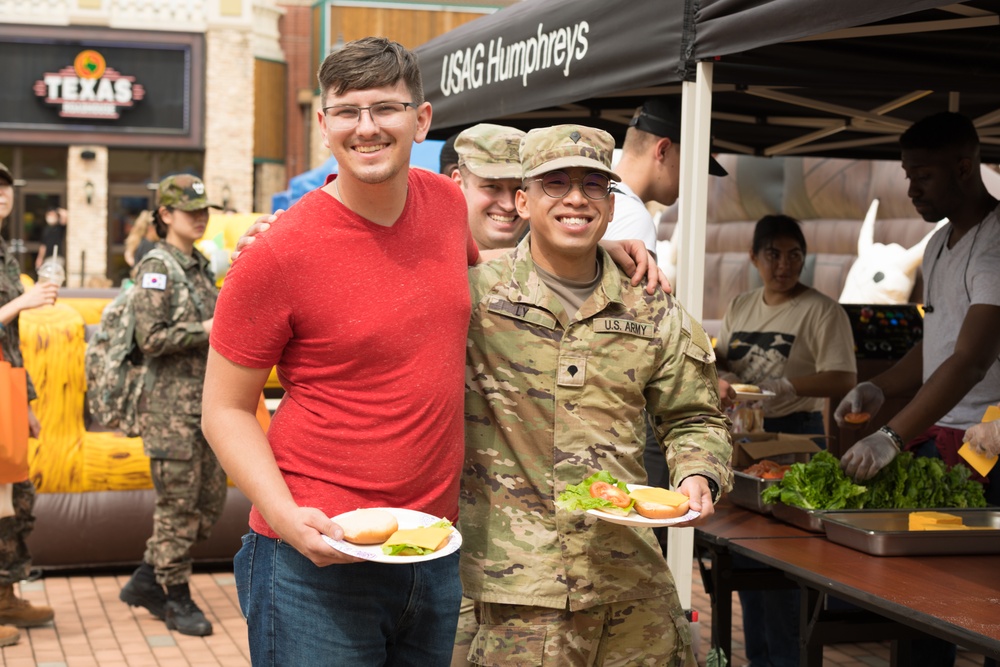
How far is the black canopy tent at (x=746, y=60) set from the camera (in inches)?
153

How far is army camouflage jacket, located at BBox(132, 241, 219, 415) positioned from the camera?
588cm

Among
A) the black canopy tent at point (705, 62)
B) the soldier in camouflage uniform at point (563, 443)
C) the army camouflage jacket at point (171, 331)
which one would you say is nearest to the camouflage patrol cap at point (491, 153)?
the black canopy tent at point (705, 62)

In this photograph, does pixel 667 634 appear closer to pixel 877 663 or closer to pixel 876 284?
pixel 877 663

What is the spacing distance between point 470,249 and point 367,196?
54cm

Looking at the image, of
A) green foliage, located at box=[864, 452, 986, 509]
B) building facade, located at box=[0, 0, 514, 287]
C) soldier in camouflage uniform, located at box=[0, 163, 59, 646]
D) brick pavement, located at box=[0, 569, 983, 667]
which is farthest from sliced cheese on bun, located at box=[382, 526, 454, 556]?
building facade, located at box=[0, 0, 514, 287]

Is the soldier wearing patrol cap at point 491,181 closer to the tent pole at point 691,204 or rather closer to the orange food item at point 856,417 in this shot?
the tent pole at point 691,204

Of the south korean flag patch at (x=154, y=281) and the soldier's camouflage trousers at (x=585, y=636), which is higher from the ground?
the south korean flag patch at (x=154, y=281)

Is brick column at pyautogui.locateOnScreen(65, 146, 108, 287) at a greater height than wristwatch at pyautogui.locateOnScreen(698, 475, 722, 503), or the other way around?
brick column at pyautogui.locateOnScreen(65, 146, 108, 287)

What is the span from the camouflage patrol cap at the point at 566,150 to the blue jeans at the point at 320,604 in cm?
97

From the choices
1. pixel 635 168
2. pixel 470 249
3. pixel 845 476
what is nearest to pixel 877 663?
pixel 845 476

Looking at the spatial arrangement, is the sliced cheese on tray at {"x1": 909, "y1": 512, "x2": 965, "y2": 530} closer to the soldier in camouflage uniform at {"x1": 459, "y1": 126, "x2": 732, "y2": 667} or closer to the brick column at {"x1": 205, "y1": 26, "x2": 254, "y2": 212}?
the soldier in camouflage uniform at {"x1": 459, "y1": 126, "x2": 732, "y2": 667}

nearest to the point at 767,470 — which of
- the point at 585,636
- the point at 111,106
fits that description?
the point at 585,636

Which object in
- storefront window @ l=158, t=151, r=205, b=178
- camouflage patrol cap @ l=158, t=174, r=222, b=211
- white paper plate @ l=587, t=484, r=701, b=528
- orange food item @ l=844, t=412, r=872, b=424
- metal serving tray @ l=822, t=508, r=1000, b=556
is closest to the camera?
white paper plate @ l=587, t=484, r=701, b=528

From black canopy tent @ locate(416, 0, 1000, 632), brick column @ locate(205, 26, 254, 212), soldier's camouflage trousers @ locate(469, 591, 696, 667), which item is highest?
brick column @ locate(205, 26, 254, 212)
